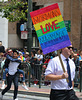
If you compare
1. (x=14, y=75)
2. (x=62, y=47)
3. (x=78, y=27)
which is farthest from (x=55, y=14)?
(x=78, y=27)

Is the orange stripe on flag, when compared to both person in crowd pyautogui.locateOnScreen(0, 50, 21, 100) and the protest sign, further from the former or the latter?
person in crowd pyautogui.locateOnScreen(0, 50, 21, 100)

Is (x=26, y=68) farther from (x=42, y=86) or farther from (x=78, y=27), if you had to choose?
(x=78, y=27)

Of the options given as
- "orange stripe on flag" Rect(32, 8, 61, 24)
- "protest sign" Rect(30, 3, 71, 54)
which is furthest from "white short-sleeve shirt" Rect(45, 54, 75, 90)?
"orange stripe on flag" Rect(32, 8, 61, 24)

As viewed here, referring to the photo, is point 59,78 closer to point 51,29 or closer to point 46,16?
point 51,29

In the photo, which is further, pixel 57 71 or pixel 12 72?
pixel 12 72

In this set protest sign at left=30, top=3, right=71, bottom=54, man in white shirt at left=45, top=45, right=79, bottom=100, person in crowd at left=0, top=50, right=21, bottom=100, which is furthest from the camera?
person in crowd at left=0, top=50, right=21, bottom=100

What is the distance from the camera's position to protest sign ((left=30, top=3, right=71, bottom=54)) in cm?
491

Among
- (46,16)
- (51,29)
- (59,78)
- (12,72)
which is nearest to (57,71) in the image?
(59,78)

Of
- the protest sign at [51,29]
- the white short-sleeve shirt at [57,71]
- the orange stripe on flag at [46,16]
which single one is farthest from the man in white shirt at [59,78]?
the orange stripe on flag at [46,16]

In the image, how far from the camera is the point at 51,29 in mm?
4973

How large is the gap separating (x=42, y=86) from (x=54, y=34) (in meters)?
8.12

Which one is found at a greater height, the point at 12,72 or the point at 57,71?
the point at 57,71

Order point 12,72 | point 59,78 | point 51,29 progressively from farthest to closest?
point 12,72
point 51,29
point 59,78

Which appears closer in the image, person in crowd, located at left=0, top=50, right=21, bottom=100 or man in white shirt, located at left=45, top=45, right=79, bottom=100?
man in white shirt, located at left=45, top=45, right=79, bottom=100
